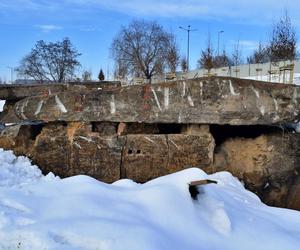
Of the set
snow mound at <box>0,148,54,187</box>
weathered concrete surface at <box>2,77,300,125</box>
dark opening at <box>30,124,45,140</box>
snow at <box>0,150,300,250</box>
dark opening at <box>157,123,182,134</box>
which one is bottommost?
snow mound at <box>0,148,54,187</box>

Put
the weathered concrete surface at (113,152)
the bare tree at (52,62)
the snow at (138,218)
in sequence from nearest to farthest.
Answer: the snow at (138,218)
the weathered concrete surface at (113,152)
the bare tree at (52,62)

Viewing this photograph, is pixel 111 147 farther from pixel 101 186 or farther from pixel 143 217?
pixel 143 217

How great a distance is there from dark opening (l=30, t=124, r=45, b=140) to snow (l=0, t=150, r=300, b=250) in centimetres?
269

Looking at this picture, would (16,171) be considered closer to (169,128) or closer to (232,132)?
(169,128)

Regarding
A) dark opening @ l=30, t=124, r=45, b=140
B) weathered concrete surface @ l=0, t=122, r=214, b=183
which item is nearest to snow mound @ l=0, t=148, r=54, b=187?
weathered concrete surface @ l=0, t=122, r=214, b=183

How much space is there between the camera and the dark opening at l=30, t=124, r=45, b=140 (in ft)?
19.4

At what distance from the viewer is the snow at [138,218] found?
238cm

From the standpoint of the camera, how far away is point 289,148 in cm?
545

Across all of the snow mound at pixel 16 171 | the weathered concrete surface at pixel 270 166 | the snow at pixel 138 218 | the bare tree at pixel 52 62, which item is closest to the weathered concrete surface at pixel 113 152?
the snow mound at pixel 16 171

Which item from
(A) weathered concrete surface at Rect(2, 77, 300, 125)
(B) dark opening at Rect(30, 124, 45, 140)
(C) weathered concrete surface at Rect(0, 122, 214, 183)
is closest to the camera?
(A) weathered concrete surface at Rect(2, 77, 300, 125)

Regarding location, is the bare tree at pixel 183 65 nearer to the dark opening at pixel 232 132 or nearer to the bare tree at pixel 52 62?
the bare tree at pixel 52 62

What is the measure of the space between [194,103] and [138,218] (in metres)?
2.74

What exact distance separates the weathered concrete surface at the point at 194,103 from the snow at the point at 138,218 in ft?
5.59

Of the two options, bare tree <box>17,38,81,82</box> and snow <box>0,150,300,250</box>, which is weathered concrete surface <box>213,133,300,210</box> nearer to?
snow <box>0,150,300,250</box>
